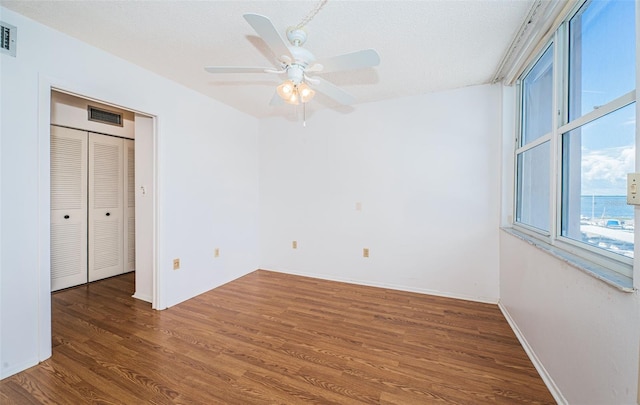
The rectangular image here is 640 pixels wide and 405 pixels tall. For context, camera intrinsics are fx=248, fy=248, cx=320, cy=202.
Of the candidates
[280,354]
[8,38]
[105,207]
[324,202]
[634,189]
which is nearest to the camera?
[634,189]

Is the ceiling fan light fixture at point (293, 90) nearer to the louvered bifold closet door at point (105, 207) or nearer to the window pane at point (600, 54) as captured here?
the window pane at point (600, 54)

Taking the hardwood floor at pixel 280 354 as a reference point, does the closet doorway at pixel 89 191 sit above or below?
above

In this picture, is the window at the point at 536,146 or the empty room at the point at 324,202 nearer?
the empty room at the point at 324,202

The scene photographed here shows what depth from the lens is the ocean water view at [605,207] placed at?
1144 mm

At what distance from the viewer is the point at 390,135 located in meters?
3.09

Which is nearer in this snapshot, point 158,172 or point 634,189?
point 634,189

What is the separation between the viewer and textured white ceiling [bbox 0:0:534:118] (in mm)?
1547

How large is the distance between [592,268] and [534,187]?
1.17m

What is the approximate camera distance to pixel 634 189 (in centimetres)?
93

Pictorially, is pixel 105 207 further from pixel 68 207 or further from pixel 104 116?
pixel 104 116

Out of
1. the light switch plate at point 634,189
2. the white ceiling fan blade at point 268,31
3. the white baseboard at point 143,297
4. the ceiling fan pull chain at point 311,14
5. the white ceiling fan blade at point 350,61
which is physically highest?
the ceiling fan pull chain at point 311,14

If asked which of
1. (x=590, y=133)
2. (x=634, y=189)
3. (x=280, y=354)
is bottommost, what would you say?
(x=280, y=354)

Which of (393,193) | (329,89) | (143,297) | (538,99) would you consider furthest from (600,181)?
(143,297)

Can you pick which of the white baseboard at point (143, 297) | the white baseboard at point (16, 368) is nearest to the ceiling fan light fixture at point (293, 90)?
the white baseboard at point (16, 368)
